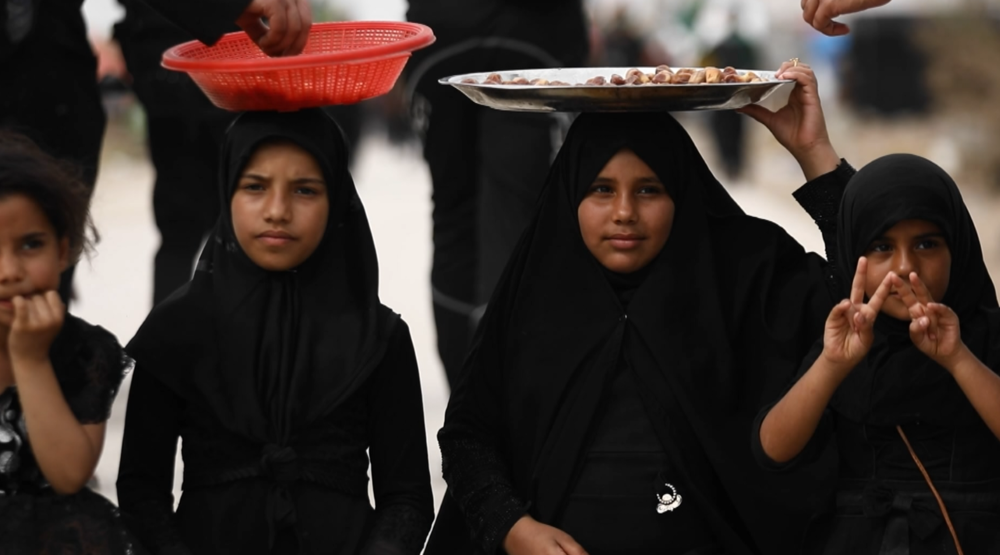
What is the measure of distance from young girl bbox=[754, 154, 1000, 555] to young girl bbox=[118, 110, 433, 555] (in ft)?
2.61

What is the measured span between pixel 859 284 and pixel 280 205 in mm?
1150

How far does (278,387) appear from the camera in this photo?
295 centimetres

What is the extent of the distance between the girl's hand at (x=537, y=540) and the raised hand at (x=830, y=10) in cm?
123

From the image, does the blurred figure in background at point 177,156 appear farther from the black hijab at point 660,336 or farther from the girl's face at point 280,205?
the black hijab at point 660,336

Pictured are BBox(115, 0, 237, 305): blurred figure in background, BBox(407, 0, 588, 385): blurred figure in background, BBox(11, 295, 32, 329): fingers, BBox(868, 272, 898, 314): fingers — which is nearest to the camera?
BBox(868, 272, 898, 314): fingers

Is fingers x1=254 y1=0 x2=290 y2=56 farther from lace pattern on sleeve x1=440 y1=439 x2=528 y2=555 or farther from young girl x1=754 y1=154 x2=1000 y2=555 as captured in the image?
young girl x1=754 y1=154 x2=1000 y2=555

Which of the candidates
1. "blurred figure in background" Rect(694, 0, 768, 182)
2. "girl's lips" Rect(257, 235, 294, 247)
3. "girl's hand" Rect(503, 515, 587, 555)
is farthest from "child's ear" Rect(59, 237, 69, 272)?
"blurred figure in background" Rect(694, 0, 768, 182)

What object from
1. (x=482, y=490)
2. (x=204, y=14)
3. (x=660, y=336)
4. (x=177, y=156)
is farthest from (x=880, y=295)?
(x=177, y=156)

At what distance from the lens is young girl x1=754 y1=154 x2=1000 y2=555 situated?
104 inches

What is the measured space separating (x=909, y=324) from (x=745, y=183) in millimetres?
9572

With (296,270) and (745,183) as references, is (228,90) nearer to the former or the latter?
(296,270)

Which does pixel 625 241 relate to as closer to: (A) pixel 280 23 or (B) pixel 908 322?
(B) pixel 908 322

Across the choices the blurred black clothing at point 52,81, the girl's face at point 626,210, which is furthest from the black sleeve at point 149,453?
the girl's face at point 626,210

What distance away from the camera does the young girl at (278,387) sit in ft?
9.55
